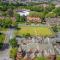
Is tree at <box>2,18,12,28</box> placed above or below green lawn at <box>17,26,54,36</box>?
above

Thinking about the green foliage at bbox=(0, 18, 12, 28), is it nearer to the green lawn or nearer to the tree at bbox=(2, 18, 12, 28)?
the tree at bbox=(2, 18, 12, 28)

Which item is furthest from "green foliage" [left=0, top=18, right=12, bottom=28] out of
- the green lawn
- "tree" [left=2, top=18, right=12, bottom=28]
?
the green lawn

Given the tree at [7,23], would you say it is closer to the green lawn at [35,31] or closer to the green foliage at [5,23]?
the green foliage at [5,23]

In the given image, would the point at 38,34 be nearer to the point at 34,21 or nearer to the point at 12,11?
the point at 34,21

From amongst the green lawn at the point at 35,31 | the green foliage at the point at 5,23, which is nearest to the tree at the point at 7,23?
the green foliage at the point at 5,23

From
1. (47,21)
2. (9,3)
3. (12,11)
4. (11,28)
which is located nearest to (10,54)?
(11,28)

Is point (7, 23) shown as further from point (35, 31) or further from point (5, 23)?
point (35, 31)

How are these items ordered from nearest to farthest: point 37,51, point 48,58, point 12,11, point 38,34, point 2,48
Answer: point 48,58
point 37,51
point 2,48
point 38,34
point 12,11

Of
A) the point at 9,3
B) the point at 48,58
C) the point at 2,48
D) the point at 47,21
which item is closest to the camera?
the point at 48,58
